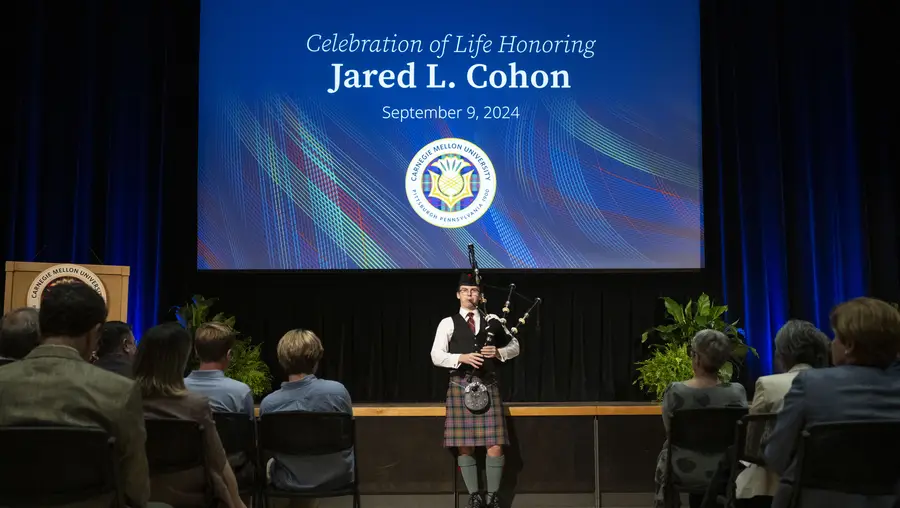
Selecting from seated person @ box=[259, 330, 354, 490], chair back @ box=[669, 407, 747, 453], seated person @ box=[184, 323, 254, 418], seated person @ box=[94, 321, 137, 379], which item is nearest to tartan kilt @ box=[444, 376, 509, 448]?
seated person @ box=[259, 330, 354, 490]

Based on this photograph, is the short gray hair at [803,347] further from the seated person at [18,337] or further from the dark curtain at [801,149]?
the dark curtain at [801,149]

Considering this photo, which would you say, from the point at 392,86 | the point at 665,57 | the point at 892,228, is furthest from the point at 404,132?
the point at 892,228

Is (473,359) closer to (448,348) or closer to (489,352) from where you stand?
(489,352)

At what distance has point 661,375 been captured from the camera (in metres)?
5.91

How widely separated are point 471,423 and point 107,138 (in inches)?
151

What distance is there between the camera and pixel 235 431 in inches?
131

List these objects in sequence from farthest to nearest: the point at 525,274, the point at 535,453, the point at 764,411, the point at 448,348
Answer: the point at 525,274
the point at 535,453
the point at 448,348
the point at 764,411

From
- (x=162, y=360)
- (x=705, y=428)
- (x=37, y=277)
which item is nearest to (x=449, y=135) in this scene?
(x=37, y=277)

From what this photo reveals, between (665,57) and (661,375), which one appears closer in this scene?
(661,375)

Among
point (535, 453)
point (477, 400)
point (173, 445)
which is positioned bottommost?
point (535, 453)

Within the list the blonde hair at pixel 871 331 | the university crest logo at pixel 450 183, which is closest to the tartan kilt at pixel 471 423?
the university crest logo at pixel 450 183

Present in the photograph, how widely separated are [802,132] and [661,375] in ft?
8.09

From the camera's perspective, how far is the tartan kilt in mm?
5273

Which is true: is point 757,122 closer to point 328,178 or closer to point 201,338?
point 328,178
